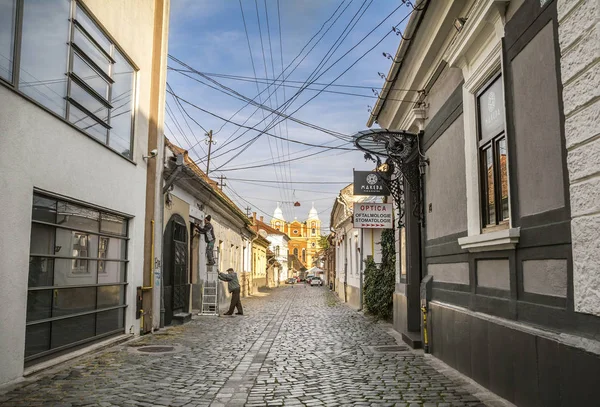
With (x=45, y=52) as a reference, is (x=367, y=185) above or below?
below

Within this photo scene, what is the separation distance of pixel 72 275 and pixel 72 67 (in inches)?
133

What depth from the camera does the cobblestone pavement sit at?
5840 mm

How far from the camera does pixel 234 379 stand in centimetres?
707

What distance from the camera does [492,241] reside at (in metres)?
5.92

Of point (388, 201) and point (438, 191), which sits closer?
point (438, 191)

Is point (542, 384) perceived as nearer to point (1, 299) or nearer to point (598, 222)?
point (598, 222)

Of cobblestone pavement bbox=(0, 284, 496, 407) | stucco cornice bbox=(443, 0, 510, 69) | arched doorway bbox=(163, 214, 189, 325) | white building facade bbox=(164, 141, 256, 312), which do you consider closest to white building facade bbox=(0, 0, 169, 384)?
cobblestone pavement bbox=(0, 284, 496, 407)

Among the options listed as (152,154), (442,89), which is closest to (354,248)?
(152,154)

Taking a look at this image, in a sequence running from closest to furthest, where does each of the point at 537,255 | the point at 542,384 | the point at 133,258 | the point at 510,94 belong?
the point at 542,384, the point at 537,255, the point at 510,94, the point at 133,258

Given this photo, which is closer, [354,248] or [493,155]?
[493,155]

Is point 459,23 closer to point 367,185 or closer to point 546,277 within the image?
point 546,277

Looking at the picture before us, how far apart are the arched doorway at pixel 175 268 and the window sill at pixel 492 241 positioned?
28.4 ft

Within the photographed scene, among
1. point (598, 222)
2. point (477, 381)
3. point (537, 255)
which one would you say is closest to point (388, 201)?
point (477, 381)

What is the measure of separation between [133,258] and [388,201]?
8242mm
